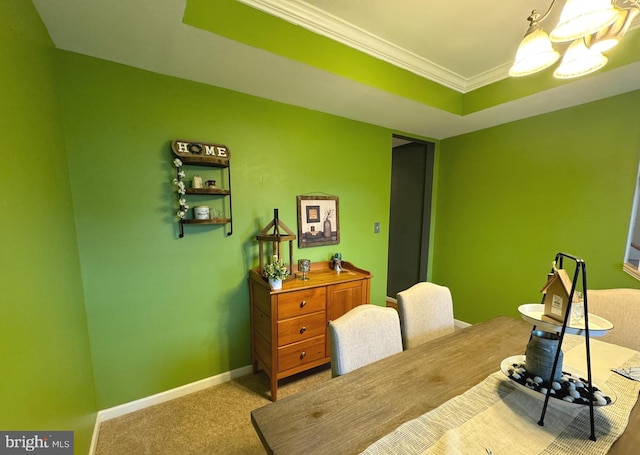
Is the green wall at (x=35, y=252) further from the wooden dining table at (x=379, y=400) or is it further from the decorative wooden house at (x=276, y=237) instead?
the decorative wooden house at (x=276, y=237)

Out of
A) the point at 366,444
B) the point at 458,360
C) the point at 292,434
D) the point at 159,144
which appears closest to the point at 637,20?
the point at 458,360

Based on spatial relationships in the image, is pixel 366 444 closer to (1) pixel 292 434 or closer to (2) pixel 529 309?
(1) pixel 292 434

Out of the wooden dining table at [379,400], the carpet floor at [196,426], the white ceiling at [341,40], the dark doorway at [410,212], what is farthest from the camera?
the dark doorway at [410,212]

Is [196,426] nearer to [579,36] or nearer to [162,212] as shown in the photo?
[162,212]

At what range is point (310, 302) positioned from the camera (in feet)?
6.13

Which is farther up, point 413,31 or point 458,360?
point 413,31

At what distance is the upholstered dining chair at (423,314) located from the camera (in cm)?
144

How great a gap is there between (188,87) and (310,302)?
1.74 metres

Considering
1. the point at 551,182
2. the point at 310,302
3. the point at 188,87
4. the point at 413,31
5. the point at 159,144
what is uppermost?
the point at 413,31

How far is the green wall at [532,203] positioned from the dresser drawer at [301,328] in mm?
1974

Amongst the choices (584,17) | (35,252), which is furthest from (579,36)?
(35,252)

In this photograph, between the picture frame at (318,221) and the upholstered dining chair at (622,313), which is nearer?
the upholstered dining chair at (622,313)

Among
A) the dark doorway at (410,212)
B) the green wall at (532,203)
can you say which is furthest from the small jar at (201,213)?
the green wall at (532,203)

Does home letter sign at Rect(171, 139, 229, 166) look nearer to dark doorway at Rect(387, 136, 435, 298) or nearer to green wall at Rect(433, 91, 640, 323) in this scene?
dark doorway at Rect(387, 136, 435, 298)
